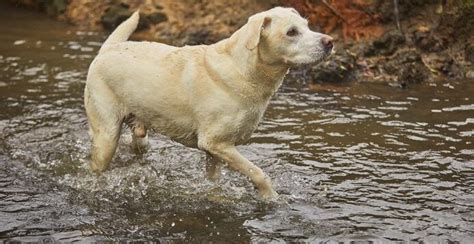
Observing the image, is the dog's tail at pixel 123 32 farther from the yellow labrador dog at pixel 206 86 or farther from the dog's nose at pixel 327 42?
the dog's nose at pixel 327 42

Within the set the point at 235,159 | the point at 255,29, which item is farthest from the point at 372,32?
the point at 255,29

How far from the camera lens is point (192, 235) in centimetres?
529

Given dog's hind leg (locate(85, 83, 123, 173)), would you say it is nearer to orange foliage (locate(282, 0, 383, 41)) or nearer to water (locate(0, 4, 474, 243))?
water (locate(0, 4, 474, 243))

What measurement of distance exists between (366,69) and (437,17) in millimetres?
1621

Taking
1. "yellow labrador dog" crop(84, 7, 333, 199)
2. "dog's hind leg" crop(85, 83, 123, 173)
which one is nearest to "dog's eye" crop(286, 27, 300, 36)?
"yellow labrador dog" crop(84, 7, 333, 199)

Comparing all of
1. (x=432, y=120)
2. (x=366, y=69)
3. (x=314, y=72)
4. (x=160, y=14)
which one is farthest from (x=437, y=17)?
(x=160, y=14)

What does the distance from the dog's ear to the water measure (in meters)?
1.45

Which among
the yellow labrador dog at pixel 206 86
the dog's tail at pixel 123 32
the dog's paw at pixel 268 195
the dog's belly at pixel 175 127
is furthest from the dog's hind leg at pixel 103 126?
the dog's paw at pixel 268 195

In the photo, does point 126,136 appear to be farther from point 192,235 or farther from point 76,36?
point 76,36

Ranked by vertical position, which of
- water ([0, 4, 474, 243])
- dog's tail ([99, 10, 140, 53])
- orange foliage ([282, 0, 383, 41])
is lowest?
water ([0, 4, 474, 243])

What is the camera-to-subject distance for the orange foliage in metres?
10.9

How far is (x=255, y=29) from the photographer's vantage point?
5.41 m

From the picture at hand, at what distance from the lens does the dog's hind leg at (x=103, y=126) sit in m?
6.18

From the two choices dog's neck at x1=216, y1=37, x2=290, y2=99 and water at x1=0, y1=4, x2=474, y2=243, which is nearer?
water at x1=0, y1=4, x2=474, y2=243
